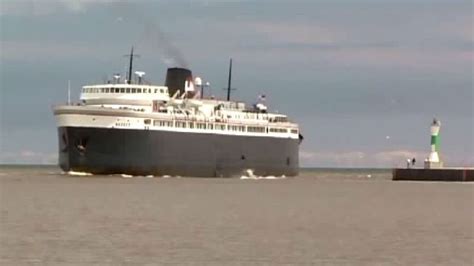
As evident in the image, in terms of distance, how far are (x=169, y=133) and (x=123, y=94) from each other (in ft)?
16.3

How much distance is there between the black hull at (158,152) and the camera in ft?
265

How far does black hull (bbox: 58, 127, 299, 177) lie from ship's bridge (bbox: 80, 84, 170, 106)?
148 inches

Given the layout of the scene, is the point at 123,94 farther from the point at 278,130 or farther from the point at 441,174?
the point at 441,174

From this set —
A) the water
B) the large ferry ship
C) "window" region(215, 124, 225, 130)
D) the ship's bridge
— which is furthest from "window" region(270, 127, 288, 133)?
the water

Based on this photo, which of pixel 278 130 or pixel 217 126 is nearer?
pixel 217 126

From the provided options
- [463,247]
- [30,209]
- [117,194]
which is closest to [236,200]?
[117,194]

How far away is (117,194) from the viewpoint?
5925cm

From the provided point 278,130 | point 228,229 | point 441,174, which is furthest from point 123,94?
point 228,229

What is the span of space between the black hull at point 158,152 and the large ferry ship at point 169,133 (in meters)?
0.07

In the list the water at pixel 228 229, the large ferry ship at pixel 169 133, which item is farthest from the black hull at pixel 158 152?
the water at pixel 228 229

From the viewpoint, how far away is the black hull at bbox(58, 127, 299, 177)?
80.6m

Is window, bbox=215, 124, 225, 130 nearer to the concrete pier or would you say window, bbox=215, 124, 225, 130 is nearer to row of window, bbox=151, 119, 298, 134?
row of window, bbox=151, 119, 298, 134

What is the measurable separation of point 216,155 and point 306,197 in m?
28.5

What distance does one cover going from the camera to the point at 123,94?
284ft
